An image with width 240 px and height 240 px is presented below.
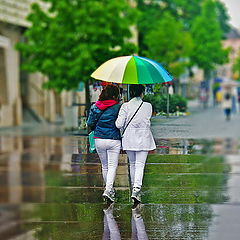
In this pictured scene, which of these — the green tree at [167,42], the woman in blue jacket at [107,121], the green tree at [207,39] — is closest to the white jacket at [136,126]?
the woman in blue jacket at [107,121]

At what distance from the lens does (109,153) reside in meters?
8.30

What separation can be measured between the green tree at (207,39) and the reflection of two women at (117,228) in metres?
51.6

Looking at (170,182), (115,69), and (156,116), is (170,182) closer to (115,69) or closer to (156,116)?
(156,116)

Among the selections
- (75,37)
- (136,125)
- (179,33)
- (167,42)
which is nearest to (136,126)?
(136,125)

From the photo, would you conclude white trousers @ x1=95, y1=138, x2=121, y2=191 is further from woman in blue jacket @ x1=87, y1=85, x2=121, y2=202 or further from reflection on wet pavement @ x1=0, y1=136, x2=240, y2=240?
reflection on wet pavement @ x1=0, y1=136, x2=240, y2=240

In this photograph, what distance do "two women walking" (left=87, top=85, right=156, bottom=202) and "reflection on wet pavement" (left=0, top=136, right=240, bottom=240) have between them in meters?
0.55

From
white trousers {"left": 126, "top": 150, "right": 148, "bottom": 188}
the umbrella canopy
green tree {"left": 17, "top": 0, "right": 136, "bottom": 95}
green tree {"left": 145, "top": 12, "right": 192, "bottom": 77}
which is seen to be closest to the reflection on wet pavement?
white trousers {"left": 126, "top": 150, "right": 148, "bottom": 188}

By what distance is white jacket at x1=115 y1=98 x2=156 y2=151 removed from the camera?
8.04 metres

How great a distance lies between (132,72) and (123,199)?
1.79m

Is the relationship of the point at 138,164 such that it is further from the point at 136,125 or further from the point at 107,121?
the point at 107,121

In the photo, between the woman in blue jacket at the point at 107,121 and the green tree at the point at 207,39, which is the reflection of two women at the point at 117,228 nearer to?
the woman in blue jacket at the point at 107,121

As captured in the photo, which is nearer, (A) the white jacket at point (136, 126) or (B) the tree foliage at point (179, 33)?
(A) the white jacket at point (136, 126)

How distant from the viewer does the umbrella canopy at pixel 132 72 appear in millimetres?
8219

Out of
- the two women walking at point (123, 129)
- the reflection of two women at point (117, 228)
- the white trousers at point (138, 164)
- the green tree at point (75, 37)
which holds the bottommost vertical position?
the reflection of two women at point (117, 228)
